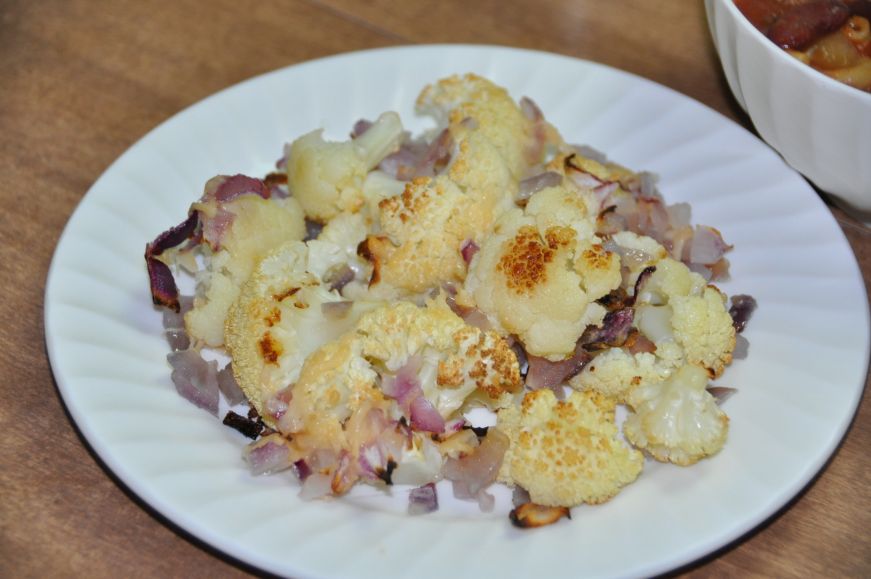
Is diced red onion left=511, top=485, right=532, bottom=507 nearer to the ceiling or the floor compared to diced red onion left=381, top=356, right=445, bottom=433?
nearer to the floor

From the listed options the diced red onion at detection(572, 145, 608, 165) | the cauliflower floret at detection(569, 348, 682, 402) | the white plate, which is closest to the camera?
the white plate

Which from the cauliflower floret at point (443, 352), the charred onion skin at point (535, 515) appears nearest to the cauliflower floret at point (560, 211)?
the cauliflower floret at point (443, 352)

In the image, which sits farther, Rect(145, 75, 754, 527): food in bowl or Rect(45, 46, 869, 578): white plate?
Rect(145, 75, 754, 527): food in bowl

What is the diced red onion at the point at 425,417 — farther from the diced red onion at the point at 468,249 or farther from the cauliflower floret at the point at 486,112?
the cauliflower floret at the point at 486,112

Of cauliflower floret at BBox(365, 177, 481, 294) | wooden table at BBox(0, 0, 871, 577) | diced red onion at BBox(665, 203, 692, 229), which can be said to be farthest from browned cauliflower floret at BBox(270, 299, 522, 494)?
diced red onion at BBox(665, 203, 692, 229)

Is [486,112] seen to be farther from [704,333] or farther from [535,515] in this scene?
[535,515]

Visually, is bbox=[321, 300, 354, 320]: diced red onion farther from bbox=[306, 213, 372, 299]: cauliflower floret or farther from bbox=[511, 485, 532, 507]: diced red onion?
bbox=[511, 485, 532, 507]: diced red onion
